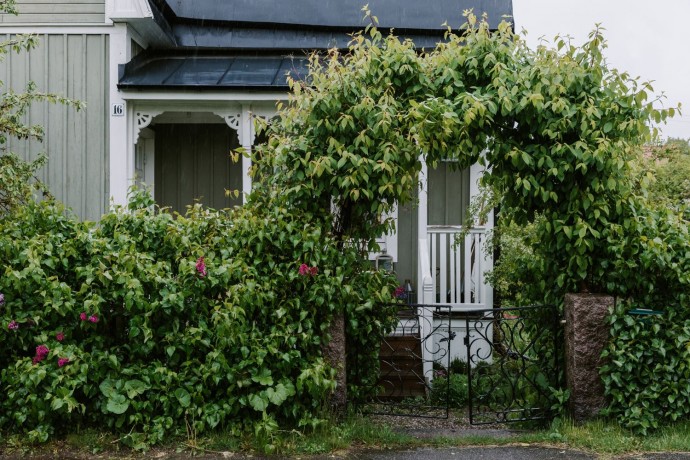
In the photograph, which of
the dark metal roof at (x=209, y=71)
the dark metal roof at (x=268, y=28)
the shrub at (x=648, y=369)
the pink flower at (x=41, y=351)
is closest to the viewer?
the pink flower at (x=41, y=351)

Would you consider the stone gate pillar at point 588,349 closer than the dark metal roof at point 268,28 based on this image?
Yes

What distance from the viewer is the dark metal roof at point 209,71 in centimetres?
934

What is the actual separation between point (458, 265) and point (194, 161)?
458 centimetres

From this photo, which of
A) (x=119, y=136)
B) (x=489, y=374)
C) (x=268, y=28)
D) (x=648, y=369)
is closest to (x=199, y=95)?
(x=119, y=136)

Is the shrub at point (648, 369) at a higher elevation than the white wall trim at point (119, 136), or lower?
lower

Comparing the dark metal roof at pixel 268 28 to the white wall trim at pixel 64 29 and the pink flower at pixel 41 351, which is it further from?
the pink flower at pixel 41 351

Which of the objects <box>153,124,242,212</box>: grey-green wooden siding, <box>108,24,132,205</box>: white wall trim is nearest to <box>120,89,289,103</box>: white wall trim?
<box>108,24,132,205</box>: white wall trim

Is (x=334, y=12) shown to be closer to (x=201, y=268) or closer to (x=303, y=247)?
(x=303, y=247)

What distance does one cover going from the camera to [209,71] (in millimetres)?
10008

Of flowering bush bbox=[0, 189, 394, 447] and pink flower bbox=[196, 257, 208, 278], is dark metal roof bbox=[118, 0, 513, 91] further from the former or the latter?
pink flower bbox=[196, 257, 208, 278]

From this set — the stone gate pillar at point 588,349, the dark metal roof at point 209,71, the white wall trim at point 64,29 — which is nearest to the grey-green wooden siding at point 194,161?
the dark metal roof at point 209,71

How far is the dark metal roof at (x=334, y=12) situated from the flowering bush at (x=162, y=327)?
6.24m

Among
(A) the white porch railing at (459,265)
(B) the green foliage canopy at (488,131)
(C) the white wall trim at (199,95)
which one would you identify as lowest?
(A) the white porch railing at (459,265)

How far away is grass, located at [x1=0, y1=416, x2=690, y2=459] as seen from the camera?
5445mm
